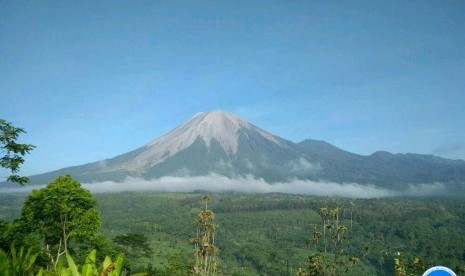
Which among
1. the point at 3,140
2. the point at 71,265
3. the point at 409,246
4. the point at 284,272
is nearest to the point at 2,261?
the point at 71,265

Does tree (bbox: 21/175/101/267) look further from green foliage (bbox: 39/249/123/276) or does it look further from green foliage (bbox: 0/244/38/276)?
green foliage (bbox: 39/249/123/276)

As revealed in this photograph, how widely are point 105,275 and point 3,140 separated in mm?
13848

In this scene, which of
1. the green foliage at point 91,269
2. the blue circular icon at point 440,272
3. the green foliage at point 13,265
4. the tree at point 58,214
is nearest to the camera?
the green foliage at point 91,269

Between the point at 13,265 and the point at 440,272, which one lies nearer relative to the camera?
the point at 13,265

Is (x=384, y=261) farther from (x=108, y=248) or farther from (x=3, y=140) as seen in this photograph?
(x=3, y=140)

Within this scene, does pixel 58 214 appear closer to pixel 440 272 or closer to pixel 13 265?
pixel 13 265

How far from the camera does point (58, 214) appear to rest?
30141 millimetres

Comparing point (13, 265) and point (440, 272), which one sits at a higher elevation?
point (13, 265)

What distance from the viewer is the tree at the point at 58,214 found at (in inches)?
1155

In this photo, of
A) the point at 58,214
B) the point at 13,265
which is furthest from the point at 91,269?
the point at 58,214

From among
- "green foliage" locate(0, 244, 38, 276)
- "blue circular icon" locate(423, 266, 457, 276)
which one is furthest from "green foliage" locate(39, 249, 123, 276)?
"blue circular icon" locate(423, 266, 457, 276)

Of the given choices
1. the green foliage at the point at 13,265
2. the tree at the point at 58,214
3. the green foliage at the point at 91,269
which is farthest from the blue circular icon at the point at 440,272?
the tree at the point at 58,214

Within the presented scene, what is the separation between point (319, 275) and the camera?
135 feet

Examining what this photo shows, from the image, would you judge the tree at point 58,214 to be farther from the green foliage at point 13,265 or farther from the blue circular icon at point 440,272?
the blue circular icon at point 440,272
